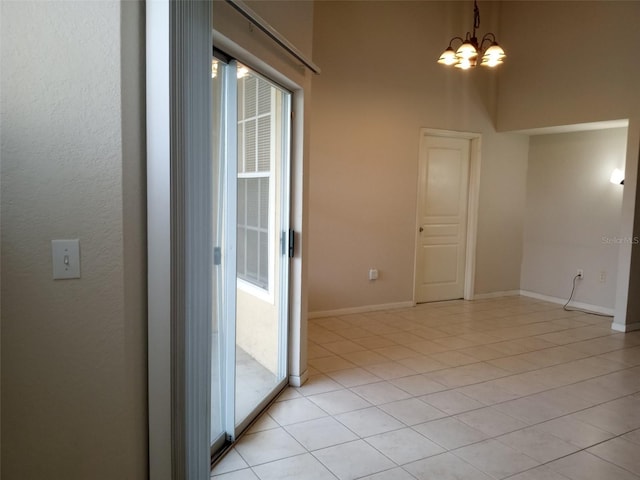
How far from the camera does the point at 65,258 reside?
54.9 inches

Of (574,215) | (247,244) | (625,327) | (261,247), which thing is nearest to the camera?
(247,244)

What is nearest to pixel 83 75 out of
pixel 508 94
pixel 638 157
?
pixel 638 157

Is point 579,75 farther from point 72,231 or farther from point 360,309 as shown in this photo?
point 72,231

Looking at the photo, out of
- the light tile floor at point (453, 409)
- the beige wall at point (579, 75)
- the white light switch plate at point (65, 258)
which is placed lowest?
the light tile floor at point (453, 409)

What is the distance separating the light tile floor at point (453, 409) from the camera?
2279 millimetres

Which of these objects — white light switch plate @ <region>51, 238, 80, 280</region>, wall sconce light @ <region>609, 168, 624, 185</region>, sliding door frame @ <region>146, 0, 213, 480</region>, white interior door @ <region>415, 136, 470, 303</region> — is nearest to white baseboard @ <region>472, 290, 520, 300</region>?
white interior door @ <region>415, 136, 470, 303</region>

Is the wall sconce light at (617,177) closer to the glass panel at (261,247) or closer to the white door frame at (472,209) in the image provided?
the white door frame at (472,209)

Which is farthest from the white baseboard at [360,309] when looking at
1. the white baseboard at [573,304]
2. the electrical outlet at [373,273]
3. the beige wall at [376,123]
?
the white baseboard at [573,304]

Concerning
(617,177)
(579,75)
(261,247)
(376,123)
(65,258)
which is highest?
(579,75)

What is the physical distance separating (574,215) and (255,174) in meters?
4.53

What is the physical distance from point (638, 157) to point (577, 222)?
125 cm

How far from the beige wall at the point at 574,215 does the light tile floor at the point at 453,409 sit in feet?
3.58

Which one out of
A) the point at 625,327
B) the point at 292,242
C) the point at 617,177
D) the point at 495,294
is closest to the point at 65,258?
the point at 292,242

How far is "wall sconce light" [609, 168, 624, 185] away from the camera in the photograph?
16.9ft
